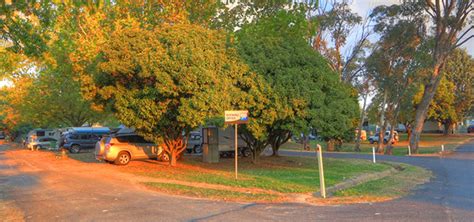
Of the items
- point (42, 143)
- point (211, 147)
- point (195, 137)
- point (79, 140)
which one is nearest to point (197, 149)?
point (195, 137)

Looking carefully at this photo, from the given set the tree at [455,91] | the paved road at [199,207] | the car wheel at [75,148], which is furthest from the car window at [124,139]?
the tree at [455,91]

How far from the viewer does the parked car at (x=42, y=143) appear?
42469mm

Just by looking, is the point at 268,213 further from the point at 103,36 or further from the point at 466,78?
the point at 466,78

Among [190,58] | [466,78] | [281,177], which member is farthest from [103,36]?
[466,78]

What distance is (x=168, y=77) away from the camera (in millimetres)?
15609

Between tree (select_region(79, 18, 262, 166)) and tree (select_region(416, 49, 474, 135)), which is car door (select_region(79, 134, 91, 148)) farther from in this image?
tree (select_region(416, 49, 474, 135))

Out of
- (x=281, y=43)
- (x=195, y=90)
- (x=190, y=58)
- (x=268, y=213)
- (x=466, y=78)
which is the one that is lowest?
(x=268, y=213)

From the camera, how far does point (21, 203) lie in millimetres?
10734

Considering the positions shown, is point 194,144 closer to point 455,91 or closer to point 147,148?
point 147,148

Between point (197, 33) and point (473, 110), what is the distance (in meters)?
58.5

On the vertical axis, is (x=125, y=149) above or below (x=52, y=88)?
below

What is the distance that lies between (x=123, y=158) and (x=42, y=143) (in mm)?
24976

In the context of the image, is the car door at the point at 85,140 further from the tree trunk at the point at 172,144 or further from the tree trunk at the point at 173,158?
the tree trunk at the point at 173,158

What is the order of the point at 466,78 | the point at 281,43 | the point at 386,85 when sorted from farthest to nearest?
1. the point at 466,78
2. the point at 386,85
3. the point at 281,43
